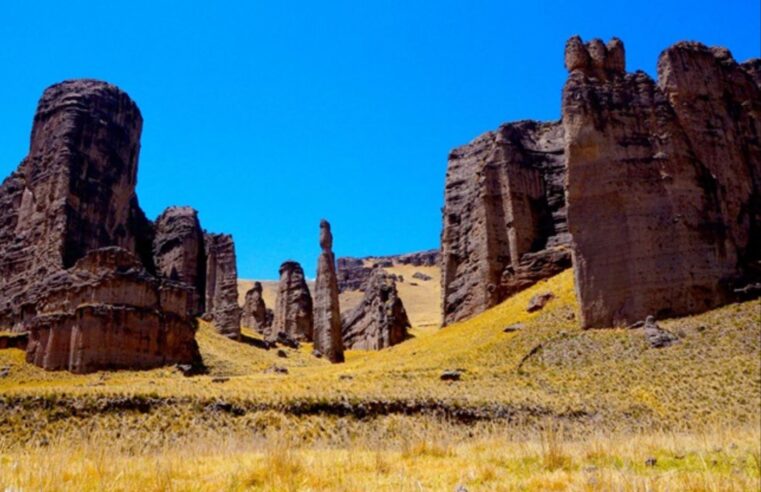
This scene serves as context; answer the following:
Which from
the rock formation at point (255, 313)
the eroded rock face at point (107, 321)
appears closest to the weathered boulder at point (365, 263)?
the rock formation at point (255, 313)

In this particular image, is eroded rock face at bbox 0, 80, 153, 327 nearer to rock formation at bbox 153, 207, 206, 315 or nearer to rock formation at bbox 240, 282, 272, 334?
rock formation at bbox 153, 207, 206, 315

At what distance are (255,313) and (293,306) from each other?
1142cm

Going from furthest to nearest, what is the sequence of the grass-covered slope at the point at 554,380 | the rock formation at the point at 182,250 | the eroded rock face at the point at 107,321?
the rock formation at the point at 182,250
the eroded rock face at the point at 107,321
the grass-covered slope at the point at 554,380

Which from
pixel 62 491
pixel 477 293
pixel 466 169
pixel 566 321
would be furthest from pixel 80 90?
pixel 62 491

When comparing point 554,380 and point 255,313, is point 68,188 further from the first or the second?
point 554,380

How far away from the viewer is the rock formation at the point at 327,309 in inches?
2594

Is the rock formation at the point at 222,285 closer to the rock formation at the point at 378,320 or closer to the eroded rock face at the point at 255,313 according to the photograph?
the eroded rock face at the point at 255,313

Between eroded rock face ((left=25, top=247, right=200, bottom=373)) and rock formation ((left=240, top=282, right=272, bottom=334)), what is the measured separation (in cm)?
4043

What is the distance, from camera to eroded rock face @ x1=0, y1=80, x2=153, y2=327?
212 feet

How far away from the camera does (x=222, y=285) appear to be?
82.3 meters

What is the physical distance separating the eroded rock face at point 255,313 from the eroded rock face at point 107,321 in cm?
4050

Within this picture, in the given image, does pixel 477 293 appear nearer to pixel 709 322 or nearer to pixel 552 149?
pixel 552 149

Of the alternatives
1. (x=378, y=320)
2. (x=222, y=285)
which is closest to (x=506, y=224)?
(x=378, y=320)

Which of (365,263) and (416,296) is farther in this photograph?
(365,263)
